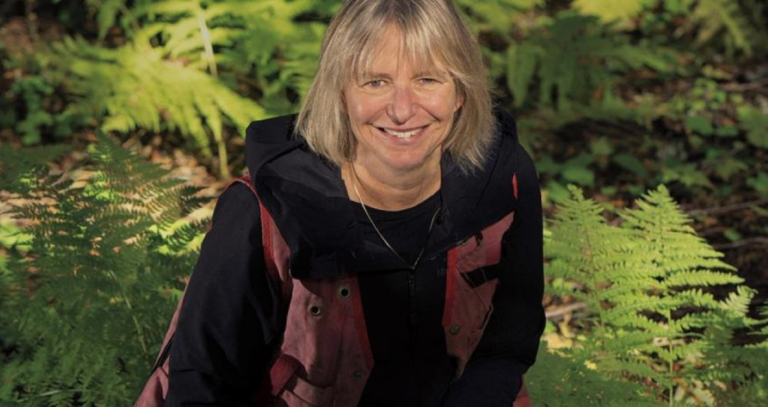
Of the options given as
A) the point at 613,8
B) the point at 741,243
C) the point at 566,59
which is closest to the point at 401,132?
the point at 741,243

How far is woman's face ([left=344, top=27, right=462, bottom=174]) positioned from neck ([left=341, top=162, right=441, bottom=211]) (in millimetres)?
20

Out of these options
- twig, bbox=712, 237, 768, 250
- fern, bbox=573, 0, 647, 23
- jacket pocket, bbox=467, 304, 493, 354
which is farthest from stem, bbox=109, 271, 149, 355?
fern, bbox=573, 0, 647, 23

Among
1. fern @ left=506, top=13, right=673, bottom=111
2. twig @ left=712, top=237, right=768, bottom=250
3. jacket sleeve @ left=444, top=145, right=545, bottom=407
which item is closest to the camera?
jacket sleeve @ left=444, top=145, right=545, bottom=407

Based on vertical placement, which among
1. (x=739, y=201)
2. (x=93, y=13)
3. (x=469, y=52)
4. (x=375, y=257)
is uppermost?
(x=469, y=52)

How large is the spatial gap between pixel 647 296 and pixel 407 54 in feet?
5.44

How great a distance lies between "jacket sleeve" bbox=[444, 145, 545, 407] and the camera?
2.35m

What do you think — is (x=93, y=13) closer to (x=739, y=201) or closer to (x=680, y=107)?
(x=680, y=107)

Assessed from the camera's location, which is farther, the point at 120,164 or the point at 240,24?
the point at 240,24

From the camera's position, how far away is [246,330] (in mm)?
2074

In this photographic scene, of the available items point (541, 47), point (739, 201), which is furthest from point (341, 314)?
point (541, 47)

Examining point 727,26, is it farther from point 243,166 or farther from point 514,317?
point 514,317

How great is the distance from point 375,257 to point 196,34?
3.65 metres

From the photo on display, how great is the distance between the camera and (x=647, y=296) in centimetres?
319

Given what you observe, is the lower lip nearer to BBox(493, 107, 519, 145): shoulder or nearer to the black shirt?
the black shirt
